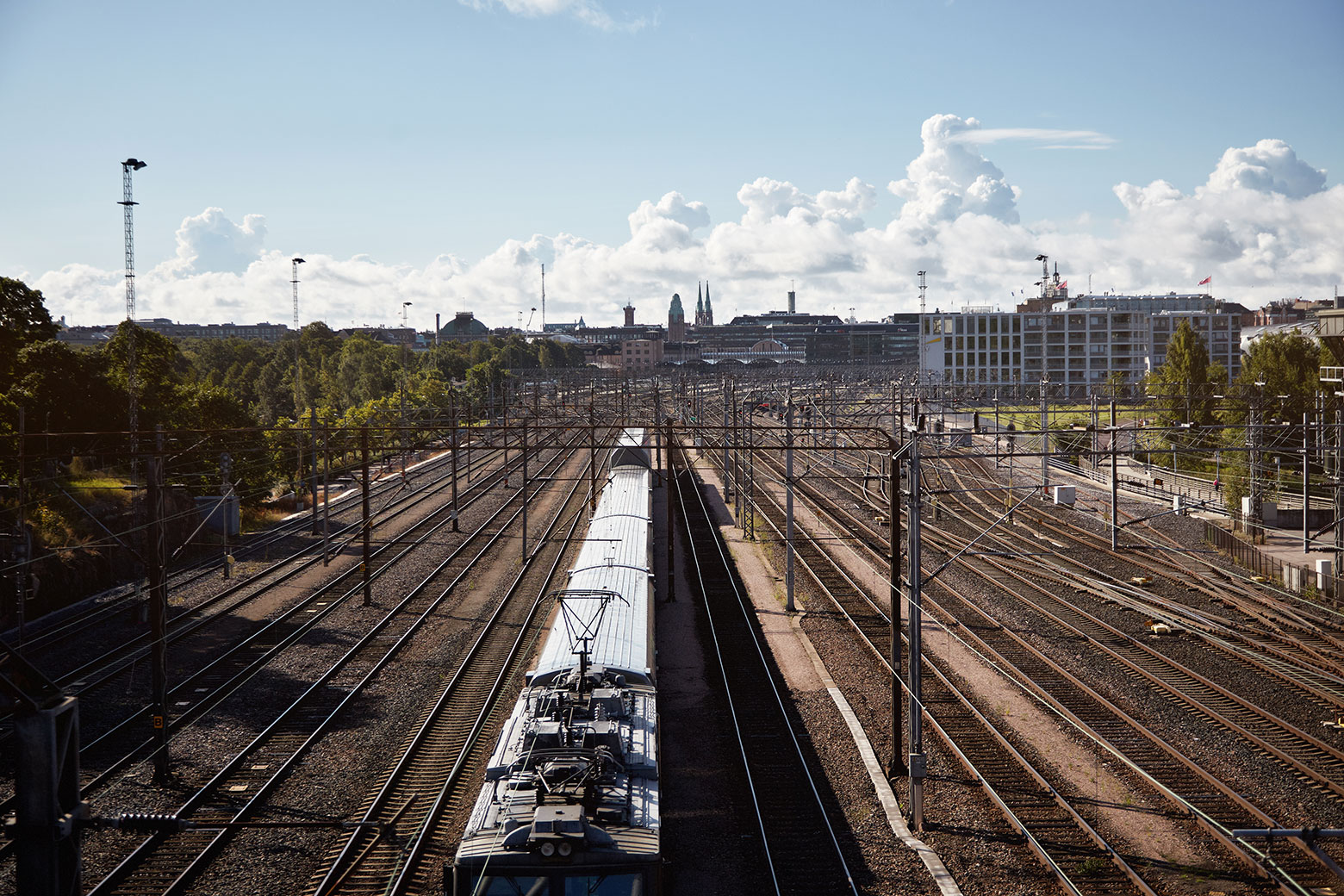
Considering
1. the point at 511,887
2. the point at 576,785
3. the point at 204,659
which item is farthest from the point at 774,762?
the point at 204,659

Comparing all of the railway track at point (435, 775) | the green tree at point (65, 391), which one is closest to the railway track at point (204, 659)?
the railway track at point (435, 775)

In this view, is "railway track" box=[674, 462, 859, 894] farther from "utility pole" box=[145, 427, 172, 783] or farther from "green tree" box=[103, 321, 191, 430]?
"green tree" box=[103, 321, 191, 430]

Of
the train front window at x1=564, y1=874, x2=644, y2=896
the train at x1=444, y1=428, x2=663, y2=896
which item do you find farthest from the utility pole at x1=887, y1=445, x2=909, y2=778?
the train front window at x1=564, y1=874, x2=644, y2=896

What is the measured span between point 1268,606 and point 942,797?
13.8 meters

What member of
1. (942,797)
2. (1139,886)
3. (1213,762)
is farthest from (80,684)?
(1213,762)

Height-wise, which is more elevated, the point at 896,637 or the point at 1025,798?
the point at 896,637

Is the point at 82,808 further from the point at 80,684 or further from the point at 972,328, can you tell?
the point at 972,328

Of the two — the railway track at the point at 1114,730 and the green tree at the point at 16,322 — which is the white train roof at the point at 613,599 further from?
the green tree at the point at 16,322

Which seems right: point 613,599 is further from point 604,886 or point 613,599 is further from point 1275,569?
point 1275,569

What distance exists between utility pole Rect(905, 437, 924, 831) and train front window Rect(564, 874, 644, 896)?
5300 millimetres

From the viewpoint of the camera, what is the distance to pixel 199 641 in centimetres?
2173

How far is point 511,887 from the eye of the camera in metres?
8.52

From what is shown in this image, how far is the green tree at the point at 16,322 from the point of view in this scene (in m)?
31.1

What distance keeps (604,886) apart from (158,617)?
9434 mm
